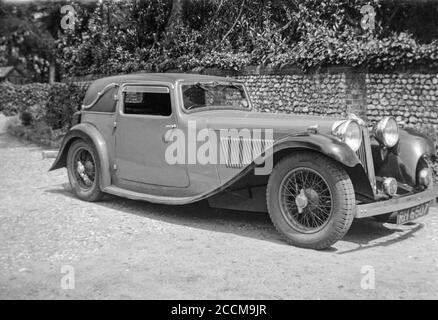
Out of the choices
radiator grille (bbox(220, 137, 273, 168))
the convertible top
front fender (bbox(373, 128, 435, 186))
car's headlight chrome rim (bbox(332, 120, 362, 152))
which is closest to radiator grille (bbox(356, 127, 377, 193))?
car's headlight chrome rim (bbox(332, 120, 362, 152))

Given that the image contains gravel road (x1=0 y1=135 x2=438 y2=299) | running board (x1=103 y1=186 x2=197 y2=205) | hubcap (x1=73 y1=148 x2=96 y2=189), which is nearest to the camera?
gravel road (x1=0 y1=135 x2=438 y2=299)

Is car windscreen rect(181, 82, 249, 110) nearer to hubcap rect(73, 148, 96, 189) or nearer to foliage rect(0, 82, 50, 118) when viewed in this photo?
hubcap rect(73, 148, 96, 189)

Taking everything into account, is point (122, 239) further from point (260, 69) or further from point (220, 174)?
point (260, 69)

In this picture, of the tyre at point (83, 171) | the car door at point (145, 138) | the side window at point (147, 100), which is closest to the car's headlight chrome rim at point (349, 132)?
the car door at point (145, 138)

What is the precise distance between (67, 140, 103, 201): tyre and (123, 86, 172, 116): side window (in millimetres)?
759

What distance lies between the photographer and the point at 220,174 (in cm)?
534

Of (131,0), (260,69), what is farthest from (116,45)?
(260,69)

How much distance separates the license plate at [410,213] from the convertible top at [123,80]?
8.72 ft

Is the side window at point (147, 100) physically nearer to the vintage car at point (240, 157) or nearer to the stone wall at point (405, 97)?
the vintage car at point (240, 157)

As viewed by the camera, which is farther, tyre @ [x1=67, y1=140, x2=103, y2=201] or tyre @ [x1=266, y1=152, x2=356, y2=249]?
tyre @ [x1=67, y1=140, x2=103, y2=201]

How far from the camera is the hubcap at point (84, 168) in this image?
6602 millimetres

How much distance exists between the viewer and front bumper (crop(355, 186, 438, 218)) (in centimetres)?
443

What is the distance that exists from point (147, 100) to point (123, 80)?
1.84ft

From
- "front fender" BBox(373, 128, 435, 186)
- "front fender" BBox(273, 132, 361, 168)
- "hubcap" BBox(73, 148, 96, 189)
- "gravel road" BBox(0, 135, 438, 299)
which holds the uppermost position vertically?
"front fender" BBox(273, 132, 361, 168)
